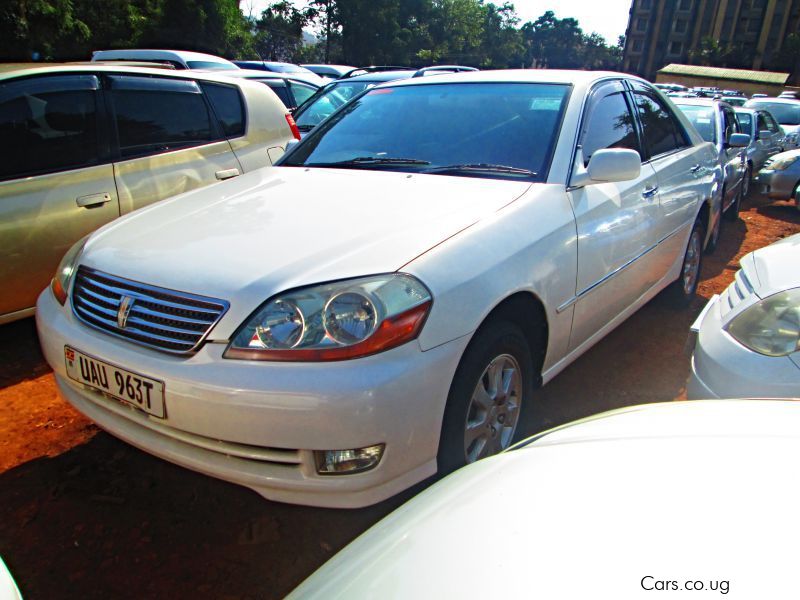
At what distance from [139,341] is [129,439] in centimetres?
35

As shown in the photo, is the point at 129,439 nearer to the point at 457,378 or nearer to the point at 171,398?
the point at 171,398

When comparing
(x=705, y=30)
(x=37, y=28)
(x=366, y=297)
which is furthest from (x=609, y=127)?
(x=705, y=30)

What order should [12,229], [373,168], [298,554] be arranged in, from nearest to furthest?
[298,554], [373,168], [12,229]

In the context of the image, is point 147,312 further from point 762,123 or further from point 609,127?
point 762,123

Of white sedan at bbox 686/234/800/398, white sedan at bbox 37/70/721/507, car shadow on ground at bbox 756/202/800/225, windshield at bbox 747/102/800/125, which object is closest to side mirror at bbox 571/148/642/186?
white sedan at bbox 37/70/721/507

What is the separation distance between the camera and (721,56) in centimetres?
6475

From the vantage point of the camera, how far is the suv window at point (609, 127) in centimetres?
303

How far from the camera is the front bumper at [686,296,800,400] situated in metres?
2.15

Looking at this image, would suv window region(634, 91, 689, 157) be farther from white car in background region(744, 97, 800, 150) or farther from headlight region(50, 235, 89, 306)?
white car in background region(744, 97, 800, 150)

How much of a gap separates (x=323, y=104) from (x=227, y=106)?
3.24 m

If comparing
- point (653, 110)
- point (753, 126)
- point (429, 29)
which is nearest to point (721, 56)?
point (429, 29)

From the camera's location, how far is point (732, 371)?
230cm

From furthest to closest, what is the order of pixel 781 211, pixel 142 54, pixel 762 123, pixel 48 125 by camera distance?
pixel 762 123, pixel 142 54, pixel 781 211, pixel 48 125

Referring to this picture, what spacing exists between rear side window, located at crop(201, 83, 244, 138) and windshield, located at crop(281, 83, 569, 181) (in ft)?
4.40
